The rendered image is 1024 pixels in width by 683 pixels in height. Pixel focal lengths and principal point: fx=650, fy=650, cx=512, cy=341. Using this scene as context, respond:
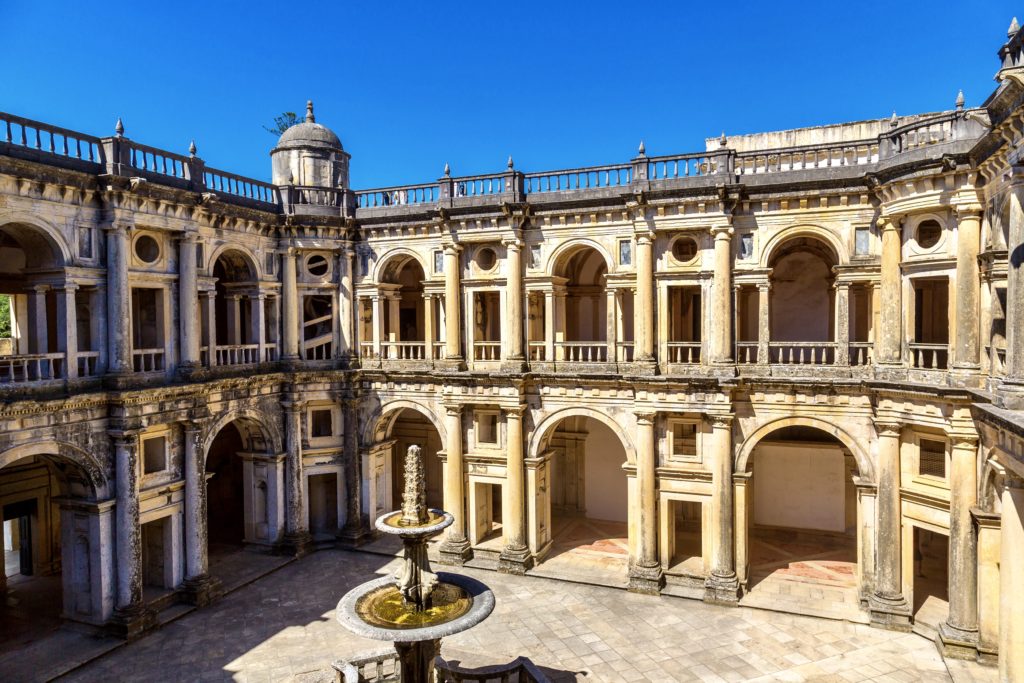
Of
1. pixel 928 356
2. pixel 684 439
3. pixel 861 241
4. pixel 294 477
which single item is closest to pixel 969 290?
pixel 861 241

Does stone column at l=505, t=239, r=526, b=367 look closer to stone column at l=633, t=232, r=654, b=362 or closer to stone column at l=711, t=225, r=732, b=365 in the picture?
stone column at l=633, t=232, r=654, b=362

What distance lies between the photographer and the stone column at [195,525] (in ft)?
70.2

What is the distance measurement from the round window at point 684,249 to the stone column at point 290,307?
587 inches

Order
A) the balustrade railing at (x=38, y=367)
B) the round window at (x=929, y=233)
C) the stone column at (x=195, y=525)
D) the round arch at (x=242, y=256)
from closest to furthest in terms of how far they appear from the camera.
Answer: the balustrade railing at (x=38, y=367)
the round window at (x=929, y=233)
the stone column at (x=195, y=525)
the round arch at (x=242, y=256)

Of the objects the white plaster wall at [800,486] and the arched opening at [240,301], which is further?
the white plaster wall at [800,486]

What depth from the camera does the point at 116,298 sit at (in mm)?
19391

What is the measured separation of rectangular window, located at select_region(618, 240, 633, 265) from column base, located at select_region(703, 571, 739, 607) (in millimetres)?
10969

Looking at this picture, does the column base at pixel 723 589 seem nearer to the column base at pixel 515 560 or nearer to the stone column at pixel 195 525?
the column base at pixel 515 560

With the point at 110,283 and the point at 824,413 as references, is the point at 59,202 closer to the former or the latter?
the point at 110,283

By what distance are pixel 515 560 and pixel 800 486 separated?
12988 mm

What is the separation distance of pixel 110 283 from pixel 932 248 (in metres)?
24.0

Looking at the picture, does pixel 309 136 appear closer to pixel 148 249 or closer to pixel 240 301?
pixel 240 301

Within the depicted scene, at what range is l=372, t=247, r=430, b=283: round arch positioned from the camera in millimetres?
26328

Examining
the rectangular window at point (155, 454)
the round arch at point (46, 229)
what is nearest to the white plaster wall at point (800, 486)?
the rectangular window at point (155, 454)
